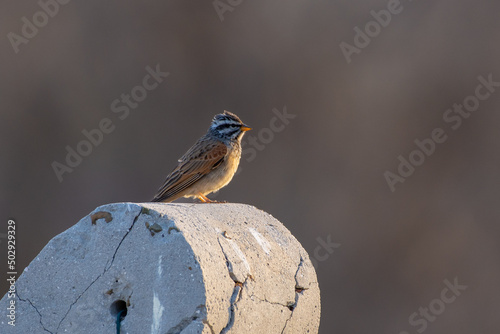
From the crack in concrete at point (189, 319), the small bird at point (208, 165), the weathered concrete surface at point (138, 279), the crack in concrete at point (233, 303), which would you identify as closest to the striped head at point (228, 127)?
the small bird at point (208, 165)

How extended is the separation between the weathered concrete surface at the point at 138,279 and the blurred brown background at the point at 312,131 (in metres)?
9.54

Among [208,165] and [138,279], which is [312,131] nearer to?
[208,165]

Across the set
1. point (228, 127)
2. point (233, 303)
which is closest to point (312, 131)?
point (228, 127)

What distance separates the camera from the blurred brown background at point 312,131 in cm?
1491

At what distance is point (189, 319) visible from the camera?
178 inches

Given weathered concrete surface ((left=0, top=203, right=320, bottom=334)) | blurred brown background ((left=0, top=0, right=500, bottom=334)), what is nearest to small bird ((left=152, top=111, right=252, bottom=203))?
weathered concrete surface ((left=0, top=203, right=320, bottom=334))

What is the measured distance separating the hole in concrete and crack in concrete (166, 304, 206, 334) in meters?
0.33

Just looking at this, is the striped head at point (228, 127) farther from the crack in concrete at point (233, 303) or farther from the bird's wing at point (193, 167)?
the crack in concrete at point (233, 303)

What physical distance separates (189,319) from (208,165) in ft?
11.8

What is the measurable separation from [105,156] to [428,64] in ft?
20.0

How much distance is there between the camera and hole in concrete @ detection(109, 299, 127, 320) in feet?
15.4

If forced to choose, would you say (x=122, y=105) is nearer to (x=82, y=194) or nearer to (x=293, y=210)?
(x=82, y=194)

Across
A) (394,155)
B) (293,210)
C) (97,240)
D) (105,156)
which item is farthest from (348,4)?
(97,240)

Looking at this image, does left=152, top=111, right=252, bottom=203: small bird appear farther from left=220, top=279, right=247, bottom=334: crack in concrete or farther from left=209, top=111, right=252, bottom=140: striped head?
left=220, top=279, right=247, bottom=334: crack in concrete
